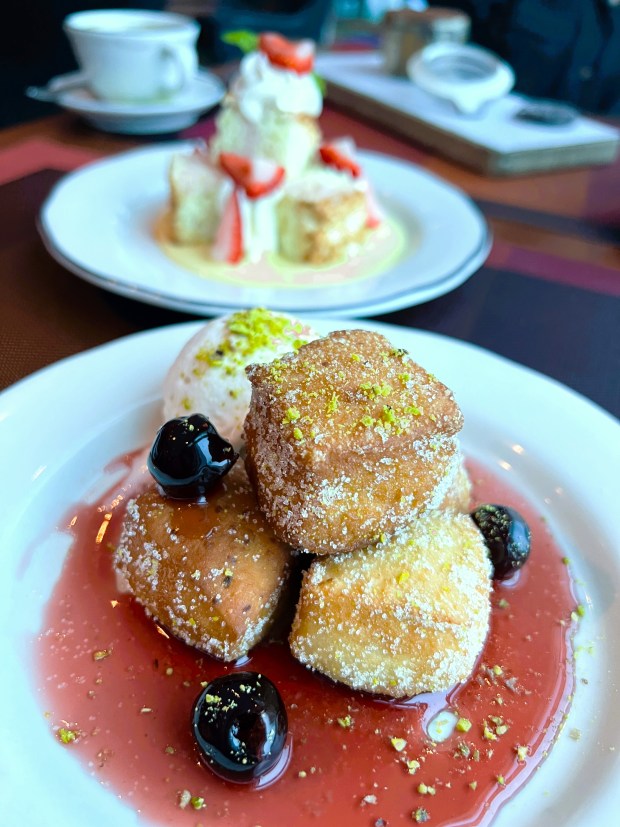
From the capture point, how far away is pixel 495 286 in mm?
1822

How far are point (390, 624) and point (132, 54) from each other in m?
2.25

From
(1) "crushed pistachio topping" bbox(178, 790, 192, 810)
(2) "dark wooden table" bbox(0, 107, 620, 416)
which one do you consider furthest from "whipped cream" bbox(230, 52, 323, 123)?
(1) "crushed pistachio topping" bbox(178, 790, 192, 810)

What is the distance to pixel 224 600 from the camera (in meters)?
0.90

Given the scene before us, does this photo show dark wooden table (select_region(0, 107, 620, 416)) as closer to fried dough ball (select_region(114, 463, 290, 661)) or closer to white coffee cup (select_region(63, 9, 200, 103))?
white coffee cup (select_region(63, 9, 200, 103))

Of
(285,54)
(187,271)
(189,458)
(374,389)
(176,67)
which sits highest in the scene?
(285,54)

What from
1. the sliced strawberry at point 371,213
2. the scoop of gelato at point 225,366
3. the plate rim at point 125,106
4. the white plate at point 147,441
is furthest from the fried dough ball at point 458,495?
the plate rim at point 125,106

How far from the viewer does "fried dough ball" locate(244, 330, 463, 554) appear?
2.85ft

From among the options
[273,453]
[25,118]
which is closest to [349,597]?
[273,453]

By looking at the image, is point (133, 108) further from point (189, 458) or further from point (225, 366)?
point (189, 458)

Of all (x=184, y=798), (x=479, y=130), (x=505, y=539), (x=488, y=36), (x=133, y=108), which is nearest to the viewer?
(x=184, y=798)

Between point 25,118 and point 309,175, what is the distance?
1888 millimetres

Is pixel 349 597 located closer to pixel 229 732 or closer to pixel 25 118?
pixel 229 732

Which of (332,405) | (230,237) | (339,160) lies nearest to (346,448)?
(332,405)

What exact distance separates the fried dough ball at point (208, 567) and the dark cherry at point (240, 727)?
93 millimetres
